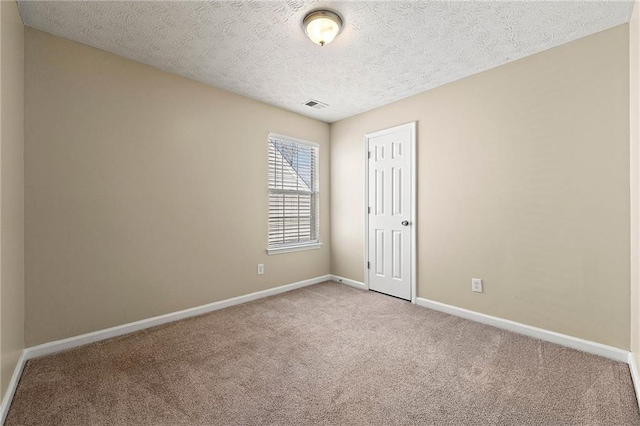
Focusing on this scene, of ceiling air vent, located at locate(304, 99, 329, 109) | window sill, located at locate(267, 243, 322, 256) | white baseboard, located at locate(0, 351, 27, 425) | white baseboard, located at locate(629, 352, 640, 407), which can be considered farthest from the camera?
window sill, located at locate(267, 243, 322, 256)

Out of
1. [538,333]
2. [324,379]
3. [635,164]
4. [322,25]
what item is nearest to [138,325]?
[324,379]

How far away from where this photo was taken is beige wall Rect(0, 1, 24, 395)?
1666mm

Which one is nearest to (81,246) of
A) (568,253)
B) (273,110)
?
(273,110)

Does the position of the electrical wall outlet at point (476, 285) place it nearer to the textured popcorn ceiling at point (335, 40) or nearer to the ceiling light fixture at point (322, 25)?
the textured popcorn ceiling at point (335, 40)

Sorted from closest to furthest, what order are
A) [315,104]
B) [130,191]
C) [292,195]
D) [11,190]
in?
[11,190] < [130,191] < [315,104] < [292,195]

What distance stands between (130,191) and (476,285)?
3.50 metres

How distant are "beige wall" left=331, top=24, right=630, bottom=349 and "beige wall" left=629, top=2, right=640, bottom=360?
0.09m

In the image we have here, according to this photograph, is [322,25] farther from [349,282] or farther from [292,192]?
[349,282]

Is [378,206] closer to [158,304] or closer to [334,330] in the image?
[334,330]

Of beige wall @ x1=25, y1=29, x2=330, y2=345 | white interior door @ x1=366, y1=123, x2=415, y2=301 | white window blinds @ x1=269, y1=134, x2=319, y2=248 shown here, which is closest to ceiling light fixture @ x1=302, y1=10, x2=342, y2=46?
beige wall @ x1=25, y1=29, x2=330, y2=345

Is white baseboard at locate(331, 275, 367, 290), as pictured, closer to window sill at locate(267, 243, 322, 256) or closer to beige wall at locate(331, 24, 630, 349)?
window sill at locate(267, 243, 322, 256)

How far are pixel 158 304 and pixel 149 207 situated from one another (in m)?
0.96

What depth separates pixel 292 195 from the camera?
4168 mm

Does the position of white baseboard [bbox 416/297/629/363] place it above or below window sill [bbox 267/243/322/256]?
below
